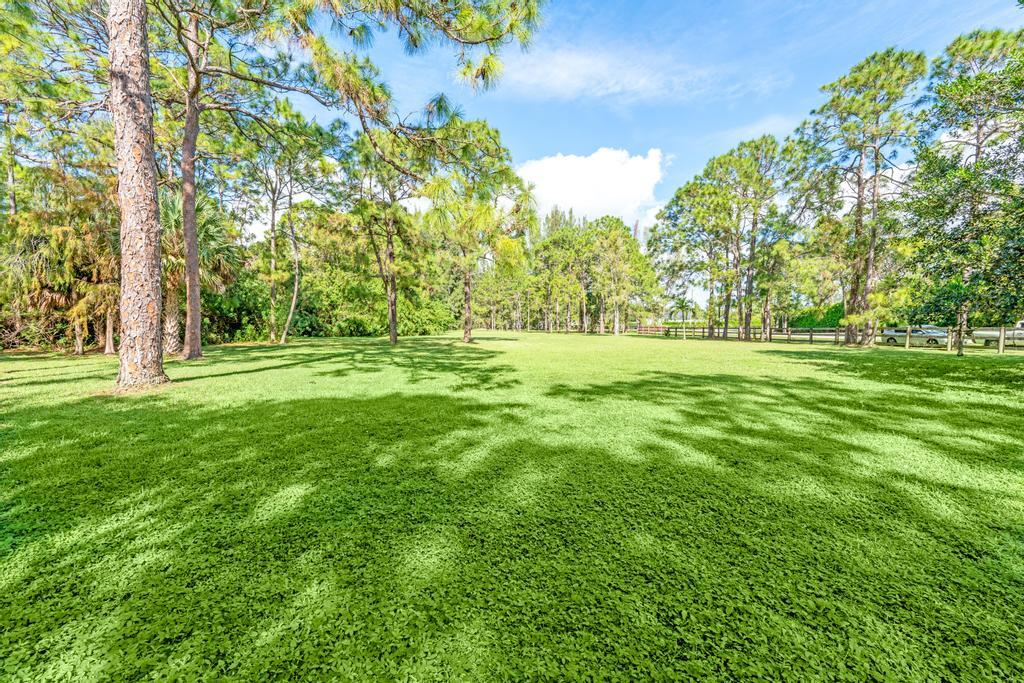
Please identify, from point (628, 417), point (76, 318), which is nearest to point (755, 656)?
point (628, 417)

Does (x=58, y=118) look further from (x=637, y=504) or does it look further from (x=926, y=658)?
(x=926, y=658)

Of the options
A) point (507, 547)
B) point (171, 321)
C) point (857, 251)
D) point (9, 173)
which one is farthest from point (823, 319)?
point (9, 173)

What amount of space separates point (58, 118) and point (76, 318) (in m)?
4.26

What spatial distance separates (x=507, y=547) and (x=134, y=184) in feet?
20.7

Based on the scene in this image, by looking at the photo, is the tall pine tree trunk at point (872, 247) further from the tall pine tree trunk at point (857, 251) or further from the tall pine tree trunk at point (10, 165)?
the tall pine tree trunk at point (10, 165)

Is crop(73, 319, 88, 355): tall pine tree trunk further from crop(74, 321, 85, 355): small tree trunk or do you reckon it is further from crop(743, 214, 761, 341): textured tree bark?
crop(743, 214, 761, 341): textured tree bark

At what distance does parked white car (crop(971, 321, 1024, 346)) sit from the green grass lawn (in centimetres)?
2021

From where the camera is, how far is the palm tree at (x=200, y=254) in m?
8.86

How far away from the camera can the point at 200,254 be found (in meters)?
10.1

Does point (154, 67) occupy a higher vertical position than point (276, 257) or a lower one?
higher

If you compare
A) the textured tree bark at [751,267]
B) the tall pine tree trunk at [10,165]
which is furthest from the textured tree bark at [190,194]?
the textured tree bark at [751,267]

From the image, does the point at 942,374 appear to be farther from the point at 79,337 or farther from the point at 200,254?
the point at 79,337

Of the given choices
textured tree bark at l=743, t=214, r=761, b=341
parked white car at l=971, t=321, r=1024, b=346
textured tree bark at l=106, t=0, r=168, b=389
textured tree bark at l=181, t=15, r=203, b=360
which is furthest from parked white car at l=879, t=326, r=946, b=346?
textured tree bark at l=181, t=15, r=203, b=360

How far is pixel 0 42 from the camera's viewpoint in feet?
20.1
